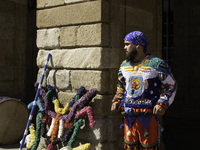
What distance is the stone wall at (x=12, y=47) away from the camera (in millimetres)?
6387

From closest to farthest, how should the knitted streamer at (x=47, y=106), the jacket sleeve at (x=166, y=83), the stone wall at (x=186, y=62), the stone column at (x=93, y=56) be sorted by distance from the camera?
the jacket sleeve at (x=166, y=83)
the stone column at (x=93, y=56)
the knitted streamer at (x=47, y=106)
the stone wall at (x=186, y=62)

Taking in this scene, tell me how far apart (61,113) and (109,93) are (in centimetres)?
78

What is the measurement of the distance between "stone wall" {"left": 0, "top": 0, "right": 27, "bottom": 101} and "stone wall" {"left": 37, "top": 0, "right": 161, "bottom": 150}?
2052 millimetres

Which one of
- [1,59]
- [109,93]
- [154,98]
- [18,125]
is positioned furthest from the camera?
[1,59]

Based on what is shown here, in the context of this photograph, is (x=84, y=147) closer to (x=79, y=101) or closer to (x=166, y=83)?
(x=79, y=101)

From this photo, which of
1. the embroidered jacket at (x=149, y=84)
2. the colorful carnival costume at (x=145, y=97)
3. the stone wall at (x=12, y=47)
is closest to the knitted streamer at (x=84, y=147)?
the colorful carnival costume at (x=145, y=97)

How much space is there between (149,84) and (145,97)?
0.15 m

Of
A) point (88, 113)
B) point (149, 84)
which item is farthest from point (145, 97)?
point (88, 113)

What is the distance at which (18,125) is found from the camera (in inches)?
231

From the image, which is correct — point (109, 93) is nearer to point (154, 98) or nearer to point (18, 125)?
point (154, 98)

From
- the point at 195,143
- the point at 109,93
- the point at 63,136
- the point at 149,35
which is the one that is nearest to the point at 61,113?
the point at 63,136

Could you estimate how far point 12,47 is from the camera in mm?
6547

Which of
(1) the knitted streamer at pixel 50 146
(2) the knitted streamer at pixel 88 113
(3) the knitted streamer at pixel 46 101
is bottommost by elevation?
(1) the knitted streamer at pixel 50 146

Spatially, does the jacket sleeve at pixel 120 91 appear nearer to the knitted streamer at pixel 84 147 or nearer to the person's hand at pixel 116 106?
the person's hand at pixel 116 106
